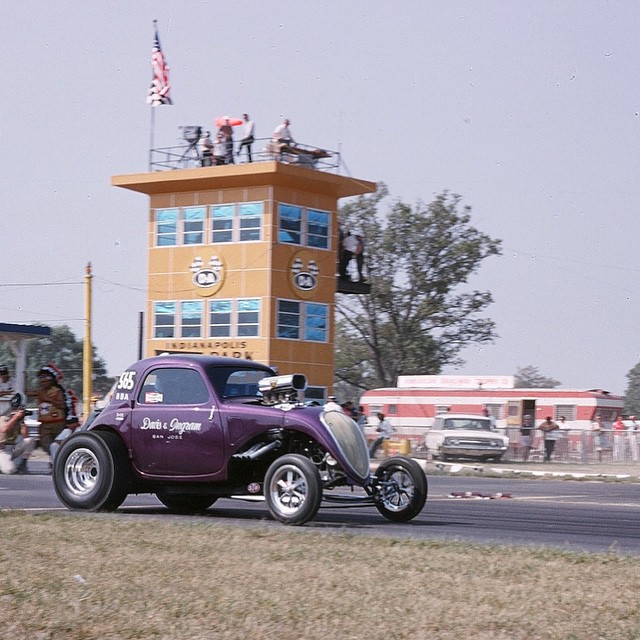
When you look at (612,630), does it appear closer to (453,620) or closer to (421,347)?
(453,620)

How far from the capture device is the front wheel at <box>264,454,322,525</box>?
11359 millimetres

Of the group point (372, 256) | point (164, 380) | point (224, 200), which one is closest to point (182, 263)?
point (224, 200)

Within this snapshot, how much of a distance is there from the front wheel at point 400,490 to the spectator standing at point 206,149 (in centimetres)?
4017

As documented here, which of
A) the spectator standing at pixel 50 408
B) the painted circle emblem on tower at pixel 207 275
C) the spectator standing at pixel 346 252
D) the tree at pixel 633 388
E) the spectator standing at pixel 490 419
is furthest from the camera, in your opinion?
the tree at pixel 633 388

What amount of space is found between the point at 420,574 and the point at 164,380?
5530 mm

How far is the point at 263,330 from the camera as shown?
50.2m

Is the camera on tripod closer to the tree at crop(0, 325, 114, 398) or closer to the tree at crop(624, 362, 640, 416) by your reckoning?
the tree at crop(0, 325, 114, 398)

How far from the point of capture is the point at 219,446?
1230cm

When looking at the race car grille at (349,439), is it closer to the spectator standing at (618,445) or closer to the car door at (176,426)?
the car door at (176,426)

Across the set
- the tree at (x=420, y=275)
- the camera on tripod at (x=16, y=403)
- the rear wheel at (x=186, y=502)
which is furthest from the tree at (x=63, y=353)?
the rear wheel at (x=186, y=502)

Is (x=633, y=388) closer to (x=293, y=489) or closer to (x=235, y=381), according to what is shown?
(x=235, y=381)

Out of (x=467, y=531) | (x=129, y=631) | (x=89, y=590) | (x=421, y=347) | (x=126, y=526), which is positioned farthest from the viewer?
(x=421, y=347)

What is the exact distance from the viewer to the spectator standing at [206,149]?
51.8 meters

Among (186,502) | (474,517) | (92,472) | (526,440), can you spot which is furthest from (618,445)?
(92,472)
